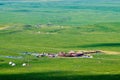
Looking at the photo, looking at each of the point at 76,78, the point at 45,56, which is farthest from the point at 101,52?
the point at 76,78

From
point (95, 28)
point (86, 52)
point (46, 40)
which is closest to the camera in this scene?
point (86, 52)

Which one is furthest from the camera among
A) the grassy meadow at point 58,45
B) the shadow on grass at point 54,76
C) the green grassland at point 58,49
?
the grassy meadow at point 58,45

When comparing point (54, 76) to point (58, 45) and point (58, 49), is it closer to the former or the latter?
point (58, 49)

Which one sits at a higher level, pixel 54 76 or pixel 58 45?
pixel 58 45

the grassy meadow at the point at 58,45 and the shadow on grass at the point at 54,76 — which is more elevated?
the grassy meadow at the point at 58,45

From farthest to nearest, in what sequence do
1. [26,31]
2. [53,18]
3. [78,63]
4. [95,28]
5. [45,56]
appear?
[53,18] < [95,28] < [26,31] < [45,56] < [78,63]

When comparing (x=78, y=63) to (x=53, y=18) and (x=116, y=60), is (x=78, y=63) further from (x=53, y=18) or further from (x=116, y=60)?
(x=53, y=18)

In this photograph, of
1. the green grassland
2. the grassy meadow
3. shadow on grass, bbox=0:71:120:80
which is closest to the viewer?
shadow on grass, bbox=0:71:120:80

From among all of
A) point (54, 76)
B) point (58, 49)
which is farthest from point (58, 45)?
point (54, 76)
